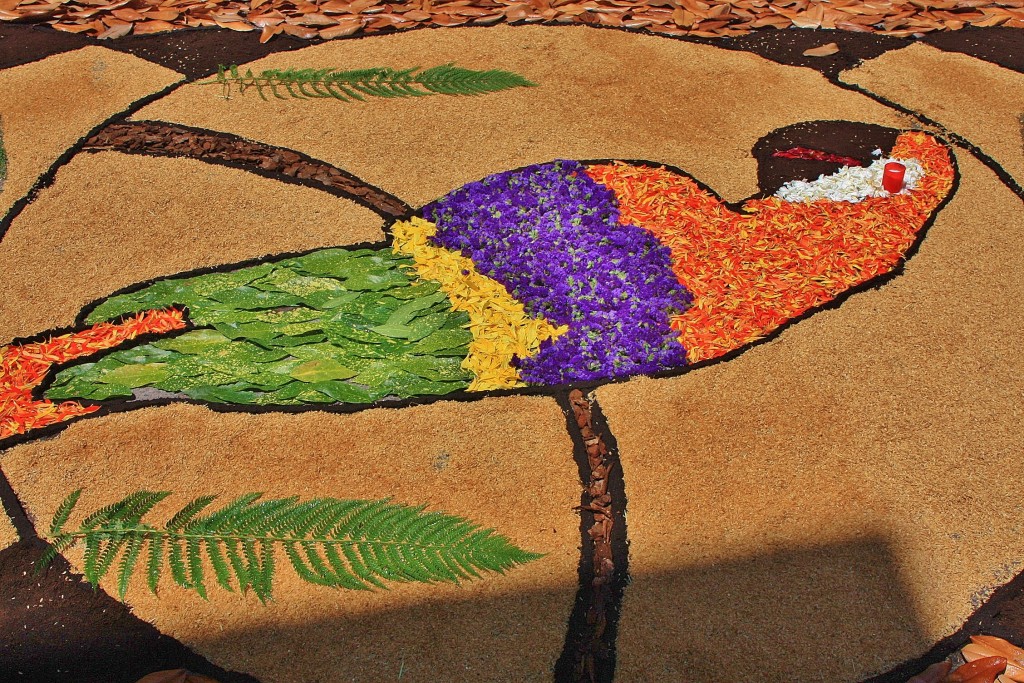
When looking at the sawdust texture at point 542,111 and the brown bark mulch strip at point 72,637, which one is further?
the sawdust texture at point 542,111

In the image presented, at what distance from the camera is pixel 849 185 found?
3.70m

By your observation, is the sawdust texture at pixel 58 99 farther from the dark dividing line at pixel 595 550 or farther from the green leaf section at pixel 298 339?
the dark dividing line at pixel 595 550

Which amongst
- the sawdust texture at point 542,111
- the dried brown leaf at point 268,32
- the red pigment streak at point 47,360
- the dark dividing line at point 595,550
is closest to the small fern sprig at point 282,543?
the dark dividing line at point 595,550

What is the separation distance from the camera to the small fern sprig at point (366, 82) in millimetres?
4254

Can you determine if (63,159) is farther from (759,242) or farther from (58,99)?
(759,242)

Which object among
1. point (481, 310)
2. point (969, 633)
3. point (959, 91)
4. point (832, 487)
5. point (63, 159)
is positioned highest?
point (63, 159)

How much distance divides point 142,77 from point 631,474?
3.24 metres

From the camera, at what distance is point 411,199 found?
3.64 meters

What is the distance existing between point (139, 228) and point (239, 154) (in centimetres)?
60

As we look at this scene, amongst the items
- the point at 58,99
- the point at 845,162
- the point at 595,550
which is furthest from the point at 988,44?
the point at 58,99

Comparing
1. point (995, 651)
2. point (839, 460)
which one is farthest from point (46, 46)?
point (995, 651)

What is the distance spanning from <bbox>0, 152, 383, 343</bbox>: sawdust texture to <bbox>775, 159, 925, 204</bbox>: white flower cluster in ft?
5.70

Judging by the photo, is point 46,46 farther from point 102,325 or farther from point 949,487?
point 949,487

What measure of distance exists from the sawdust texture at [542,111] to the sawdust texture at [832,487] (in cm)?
99
